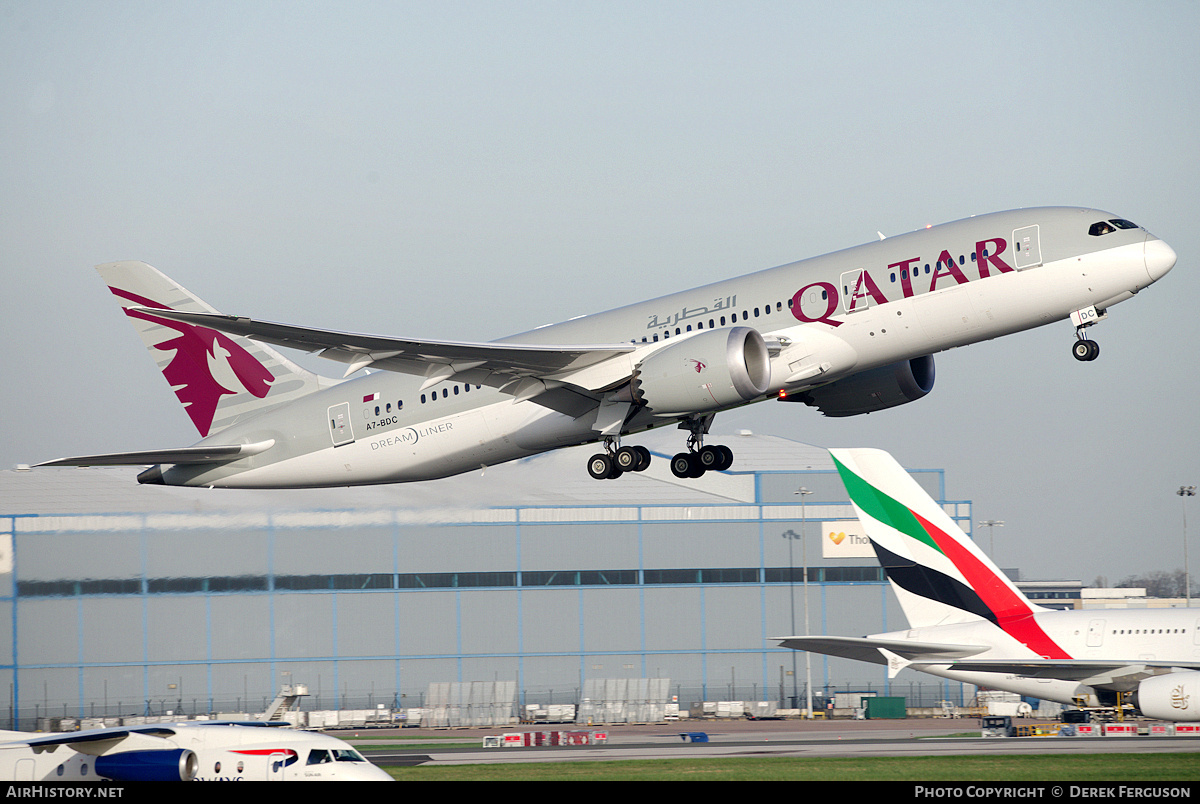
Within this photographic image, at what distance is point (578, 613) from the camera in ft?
218

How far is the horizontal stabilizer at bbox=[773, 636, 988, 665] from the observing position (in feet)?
114

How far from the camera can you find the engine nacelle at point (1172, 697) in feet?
99.3

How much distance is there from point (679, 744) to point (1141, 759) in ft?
52.4

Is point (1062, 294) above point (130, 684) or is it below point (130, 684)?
above

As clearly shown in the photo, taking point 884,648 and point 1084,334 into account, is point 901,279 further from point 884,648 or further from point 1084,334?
point 884,648

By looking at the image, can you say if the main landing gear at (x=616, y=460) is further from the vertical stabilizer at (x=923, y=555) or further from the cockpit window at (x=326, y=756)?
the vertical stabilizer at (x=923, y=555)

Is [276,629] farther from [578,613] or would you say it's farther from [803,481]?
[803,481]

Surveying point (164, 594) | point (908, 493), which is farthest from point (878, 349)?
point (164, 594)

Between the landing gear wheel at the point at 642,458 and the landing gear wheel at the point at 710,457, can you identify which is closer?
the landing gear wheel at the point at 642,458

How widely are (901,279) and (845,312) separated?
1.32m

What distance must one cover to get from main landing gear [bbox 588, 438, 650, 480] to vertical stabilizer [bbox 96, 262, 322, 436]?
8.76 metres

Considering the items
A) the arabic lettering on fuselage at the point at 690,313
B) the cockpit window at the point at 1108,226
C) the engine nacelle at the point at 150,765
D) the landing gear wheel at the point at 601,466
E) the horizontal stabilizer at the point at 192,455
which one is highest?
the cockpit window at the point at 1108,226

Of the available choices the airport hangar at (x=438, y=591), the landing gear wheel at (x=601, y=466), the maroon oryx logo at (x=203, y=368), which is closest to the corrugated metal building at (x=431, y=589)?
the airport hangar at (x=438, y=591)

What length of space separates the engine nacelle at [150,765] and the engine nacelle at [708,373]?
1158cm
